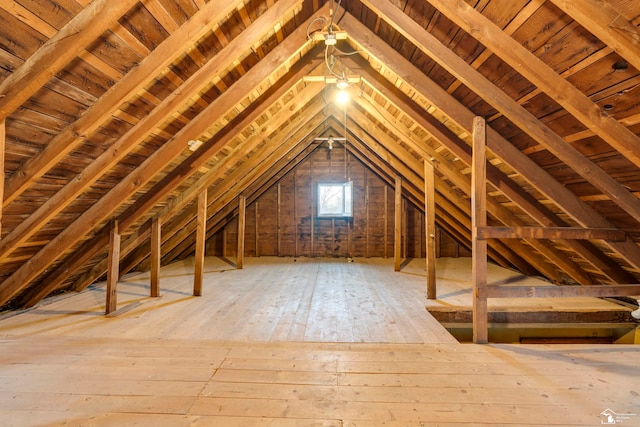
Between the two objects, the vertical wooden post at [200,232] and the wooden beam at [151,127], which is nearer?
the wooden beam at [151,127]

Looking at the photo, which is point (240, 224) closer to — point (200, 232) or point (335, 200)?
point (200, 232)

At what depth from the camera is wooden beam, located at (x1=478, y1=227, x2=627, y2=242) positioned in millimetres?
2588

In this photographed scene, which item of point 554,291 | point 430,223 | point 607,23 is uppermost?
point 607,23

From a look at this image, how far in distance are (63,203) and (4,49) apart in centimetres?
137

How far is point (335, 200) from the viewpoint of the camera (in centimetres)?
782

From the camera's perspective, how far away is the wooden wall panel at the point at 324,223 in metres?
7.65

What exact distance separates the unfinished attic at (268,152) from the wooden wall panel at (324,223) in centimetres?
307

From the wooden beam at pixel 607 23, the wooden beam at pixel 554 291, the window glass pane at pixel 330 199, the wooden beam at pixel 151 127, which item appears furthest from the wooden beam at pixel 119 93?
the window glass pane at pixel 330 199

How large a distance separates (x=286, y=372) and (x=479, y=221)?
2.00 meters

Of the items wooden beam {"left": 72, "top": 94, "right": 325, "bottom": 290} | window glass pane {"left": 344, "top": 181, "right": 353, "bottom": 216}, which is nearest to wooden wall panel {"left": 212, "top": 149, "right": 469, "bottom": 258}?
window glass pane {"left": 344, "top": 181, "right": 353, "bottom": 216}

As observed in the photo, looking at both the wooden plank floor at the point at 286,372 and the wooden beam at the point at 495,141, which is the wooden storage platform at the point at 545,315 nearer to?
the wooden plank floor at the point at 286,372

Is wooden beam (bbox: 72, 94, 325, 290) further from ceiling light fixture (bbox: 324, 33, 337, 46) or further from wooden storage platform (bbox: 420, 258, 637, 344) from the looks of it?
wooden storage platform (bbox: 420, 258, 637, 344)

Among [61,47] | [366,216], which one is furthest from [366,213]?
[61,47]

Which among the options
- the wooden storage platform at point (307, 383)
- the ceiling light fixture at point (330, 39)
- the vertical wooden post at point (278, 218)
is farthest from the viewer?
the vertical wooden post at point (278, 218)
